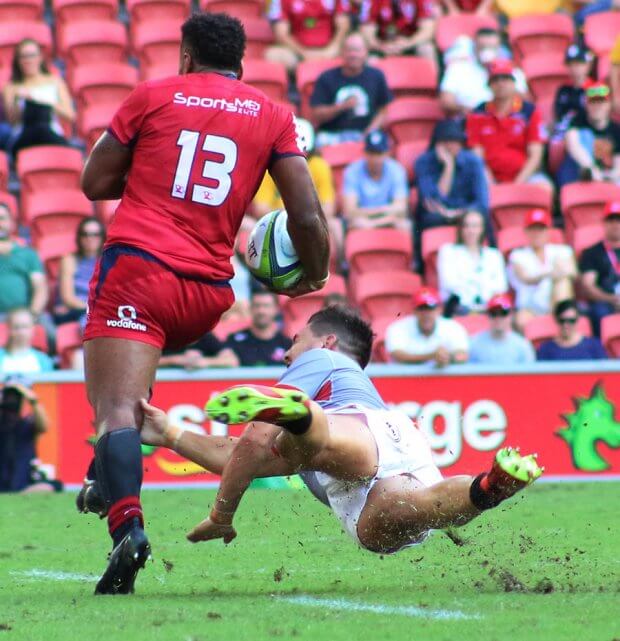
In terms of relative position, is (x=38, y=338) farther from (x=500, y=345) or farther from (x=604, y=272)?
(x=604, y=272)

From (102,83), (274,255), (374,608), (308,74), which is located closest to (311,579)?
(374,608)

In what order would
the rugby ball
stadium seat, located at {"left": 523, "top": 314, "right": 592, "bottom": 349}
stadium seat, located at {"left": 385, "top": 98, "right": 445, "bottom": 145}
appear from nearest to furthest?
the rugby ball < stadium seat, located at {"left": 523, "top": 314, "right": 592, "bottom": 349} < stadium seat, located at {"left": 385, "top": 98, "right": 445, "bottom": 145}

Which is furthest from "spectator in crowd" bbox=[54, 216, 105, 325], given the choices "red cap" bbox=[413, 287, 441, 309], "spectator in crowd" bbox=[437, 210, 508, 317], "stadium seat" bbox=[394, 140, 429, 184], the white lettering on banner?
"stadium seat" bbox=[394, 140, 429, 184]

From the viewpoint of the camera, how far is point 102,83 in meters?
13.9

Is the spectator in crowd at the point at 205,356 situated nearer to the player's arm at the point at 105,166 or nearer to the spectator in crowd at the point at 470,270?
the spectator in crowd at the point at 470,270

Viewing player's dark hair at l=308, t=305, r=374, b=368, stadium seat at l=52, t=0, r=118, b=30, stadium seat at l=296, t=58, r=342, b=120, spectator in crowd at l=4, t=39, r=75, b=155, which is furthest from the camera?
stadium seat at l=52, t=0, r=118, b=30

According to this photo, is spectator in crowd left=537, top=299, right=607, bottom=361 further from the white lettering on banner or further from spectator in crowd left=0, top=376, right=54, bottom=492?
spectator in crowd left=0, top=376, right=54, bottom=492

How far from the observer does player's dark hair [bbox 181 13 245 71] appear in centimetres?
566

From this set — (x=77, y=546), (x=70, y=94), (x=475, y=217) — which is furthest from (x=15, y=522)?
(x=70, y=94)

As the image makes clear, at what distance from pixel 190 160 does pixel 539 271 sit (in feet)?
23.2

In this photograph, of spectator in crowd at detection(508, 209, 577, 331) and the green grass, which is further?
spectator in crowd at detection(508, 209, 577, 331)

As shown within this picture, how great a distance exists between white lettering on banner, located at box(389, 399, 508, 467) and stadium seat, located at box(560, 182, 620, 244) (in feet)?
8.83

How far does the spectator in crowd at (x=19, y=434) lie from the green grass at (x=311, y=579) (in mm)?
1146

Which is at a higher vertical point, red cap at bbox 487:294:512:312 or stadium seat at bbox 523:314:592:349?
red cap at bbox 487:294:512:312
